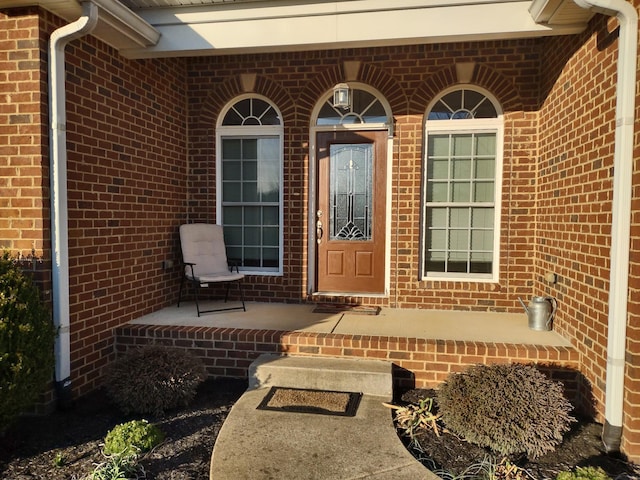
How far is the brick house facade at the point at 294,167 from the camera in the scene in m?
3.40

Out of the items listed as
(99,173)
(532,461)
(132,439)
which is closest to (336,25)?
(99,173)

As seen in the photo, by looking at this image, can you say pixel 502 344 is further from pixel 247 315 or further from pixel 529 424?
pixel 247 315

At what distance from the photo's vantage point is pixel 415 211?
206 inches

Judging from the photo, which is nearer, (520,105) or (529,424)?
(529,424)

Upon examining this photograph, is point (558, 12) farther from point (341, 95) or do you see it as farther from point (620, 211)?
point (341, 95)

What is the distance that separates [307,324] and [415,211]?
6.02 ft

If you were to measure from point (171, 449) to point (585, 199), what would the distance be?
3512 mm

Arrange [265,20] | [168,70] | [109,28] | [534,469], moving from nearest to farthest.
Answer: [534,469]
[109,28]
[265,20]
[168,70]

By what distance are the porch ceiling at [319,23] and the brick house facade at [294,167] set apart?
0.39 meters

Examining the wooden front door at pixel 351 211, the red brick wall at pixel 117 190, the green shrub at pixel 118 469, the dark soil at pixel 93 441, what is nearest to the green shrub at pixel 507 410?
the dark soil at pixel 93 441

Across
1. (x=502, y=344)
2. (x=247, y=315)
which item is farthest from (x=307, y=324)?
(x=502, y=344)

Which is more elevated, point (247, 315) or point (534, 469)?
point (247, 315)

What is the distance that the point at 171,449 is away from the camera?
293cm

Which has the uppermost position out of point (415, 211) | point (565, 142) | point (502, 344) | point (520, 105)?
point (520, 105)
